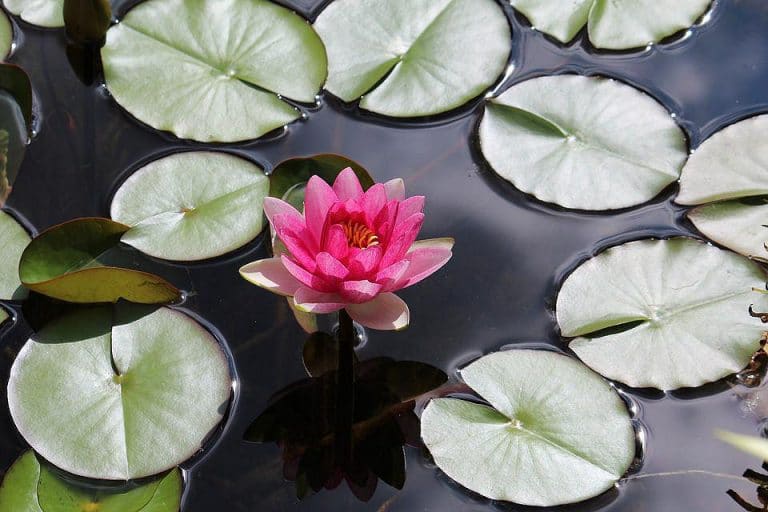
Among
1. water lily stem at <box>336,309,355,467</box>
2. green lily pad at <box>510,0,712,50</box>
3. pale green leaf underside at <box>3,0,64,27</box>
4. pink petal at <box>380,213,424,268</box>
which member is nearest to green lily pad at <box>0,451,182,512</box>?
water lily stem at <box>336,309,355,467</box>

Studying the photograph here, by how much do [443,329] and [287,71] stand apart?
104 centimetres

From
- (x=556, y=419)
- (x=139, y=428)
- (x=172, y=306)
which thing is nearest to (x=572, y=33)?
(x=556, y=419)

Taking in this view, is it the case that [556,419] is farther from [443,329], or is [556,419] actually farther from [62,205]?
[62,205]

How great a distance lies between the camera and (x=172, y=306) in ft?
7.50

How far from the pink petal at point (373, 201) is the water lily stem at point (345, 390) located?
26 centimetres

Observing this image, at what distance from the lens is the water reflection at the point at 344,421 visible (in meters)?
2.05

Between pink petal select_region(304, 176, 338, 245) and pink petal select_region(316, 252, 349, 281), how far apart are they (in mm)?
112

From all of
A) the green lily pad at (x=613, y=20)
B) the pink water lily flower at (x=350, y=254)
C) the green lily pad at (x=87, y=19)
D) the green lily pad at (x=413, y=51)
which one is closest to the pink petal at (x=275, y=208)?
the pink water lily flower at (x=350, y=254)

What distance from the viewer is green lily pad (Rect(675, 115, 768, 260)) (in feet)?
7.82

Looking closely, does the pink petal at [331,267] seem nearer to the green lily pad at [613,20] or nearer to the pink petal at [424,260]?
the pink petal at [424,260]

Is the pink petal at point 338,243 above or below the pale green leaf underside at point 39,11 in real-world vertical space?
above

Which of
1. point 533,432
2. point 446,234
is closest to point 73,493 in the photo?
point 533,432

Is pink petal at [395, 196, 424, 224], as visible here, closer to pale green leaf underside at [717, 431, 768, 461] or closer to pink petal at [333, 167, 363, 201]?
pink petal at [333, 167, 363, 201]

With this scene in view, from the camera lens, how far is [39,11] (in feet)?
9.60
